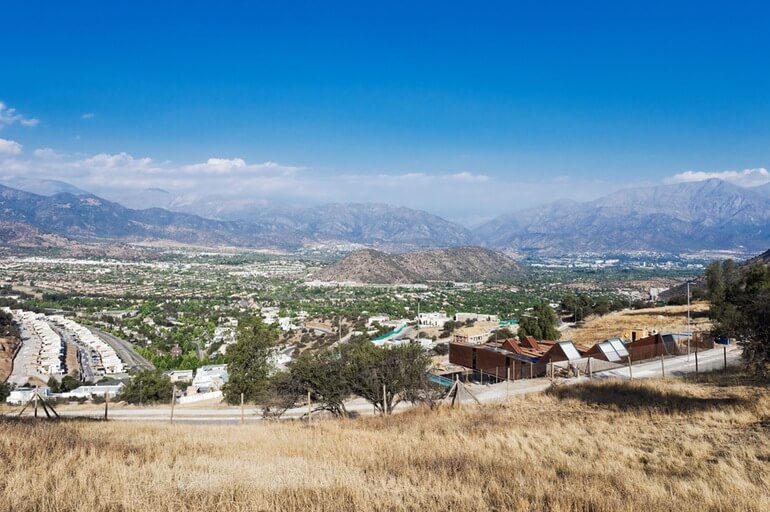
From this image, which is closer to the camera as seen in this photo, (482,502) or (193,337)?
(482,502)

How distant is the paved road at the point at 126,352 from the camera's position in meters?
52.7

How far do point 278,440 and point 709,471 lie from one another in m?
7.04

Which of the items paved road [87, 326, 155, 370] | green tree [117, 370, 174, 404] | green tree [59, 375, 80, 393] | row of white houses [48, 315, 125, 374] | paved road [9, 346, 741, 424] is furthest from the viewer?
paved road [87, 326, 155, 370]

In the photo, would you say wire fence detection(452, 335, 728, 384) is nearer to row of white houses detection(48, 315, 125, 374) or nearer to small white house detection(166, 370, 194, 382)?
small white house detection(166, 370, 194, 382)

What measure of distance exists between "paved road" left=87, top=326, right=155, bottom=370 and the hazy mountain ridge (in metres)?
87.9

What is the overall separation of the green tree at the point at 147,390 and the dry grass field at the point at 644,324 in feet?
95.6

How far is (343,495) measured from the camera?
17.3 ft

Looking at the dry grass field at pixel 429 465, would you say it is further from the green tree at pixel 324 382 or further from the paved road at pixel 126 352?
the paved road at pixel 126 352

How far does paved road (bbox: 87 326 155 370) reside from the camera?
5266 cm

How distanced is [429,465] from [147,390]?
98.1 ft

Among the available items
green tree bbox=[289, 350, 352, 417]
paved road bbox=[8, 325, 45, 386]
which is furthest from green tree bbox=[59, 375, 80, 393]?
green tree bbox=[289, 350, 352, 417]

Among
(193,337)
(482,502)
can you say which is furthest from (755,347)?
(193,337)

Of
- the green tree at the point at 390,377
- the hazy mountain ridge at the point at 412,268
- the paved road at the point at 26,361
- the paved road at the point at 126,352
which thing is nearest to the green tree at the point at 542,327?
the green tree at the point at 390,377

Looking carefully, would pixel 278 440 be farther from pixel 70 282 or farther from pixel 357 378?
pixel 70 282
